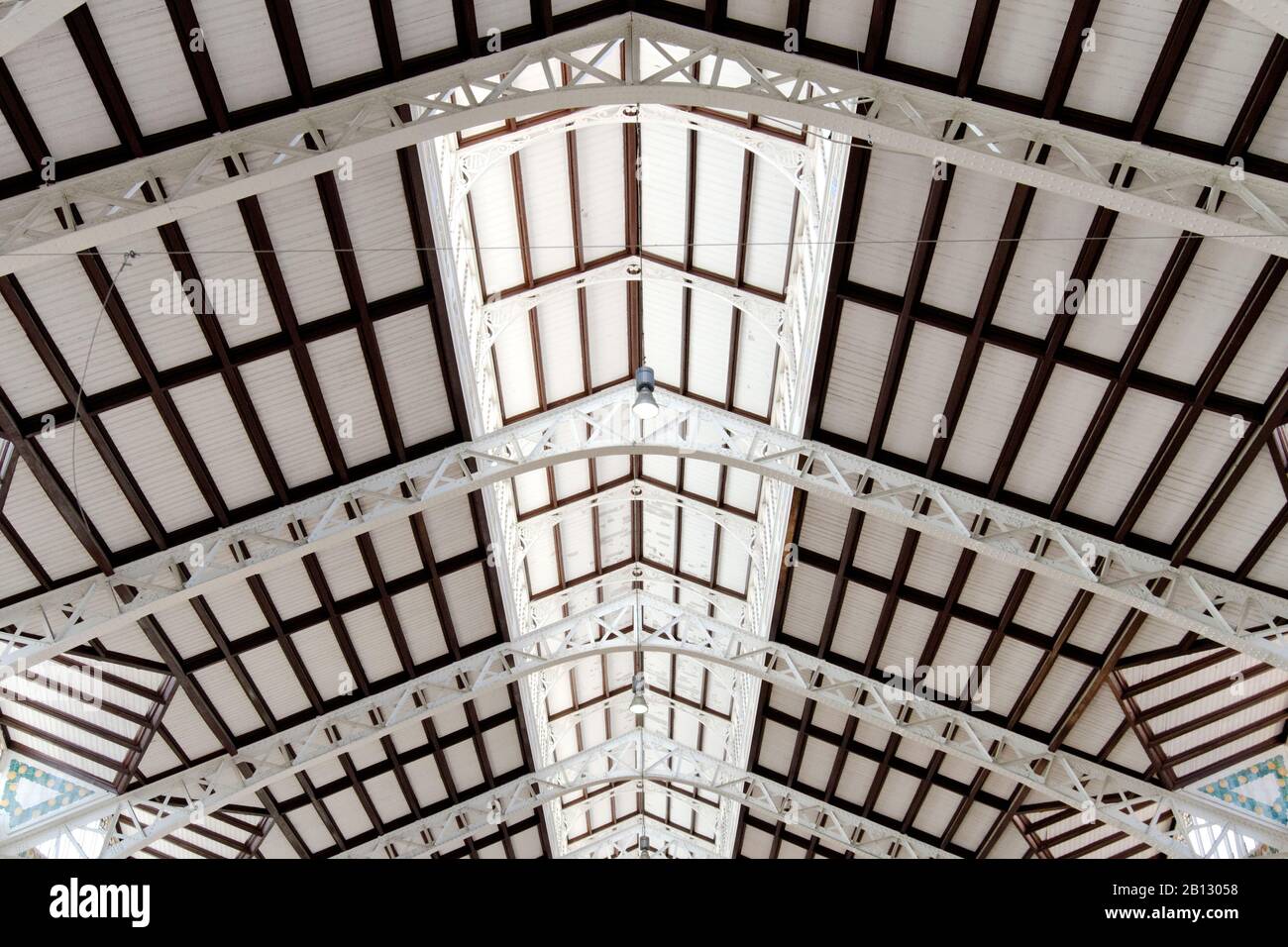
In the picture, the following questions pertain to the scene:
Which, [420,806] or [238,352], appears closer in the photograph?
[238,352]

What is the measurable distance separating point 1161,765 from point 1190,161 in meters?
16.0

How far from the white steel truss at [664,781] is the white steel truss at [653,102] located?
23.4 meters

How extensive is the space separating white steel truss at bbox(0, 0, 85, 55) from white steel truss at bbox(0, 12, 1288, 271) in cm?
329

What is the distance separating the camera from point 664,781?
34188 millimetres

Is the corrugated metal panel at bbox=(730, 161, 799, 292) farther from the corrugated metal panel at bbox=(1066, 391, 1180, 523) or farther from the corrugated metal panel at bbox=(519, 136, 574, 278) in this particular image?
the corrugated metal panel at bbox=(1066, 391, 1180, 523)

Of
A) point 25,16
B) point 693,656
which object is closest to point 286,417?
point 25,16

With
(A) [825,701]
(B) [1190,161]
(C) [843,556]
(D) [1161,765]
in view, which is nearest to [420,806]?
(A) [825,701]

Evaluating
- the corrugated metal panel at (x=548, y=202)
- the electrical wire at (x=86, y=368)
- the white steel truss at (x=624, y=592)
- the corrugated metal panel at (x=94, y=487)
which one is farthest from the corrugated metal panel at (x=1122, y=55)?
the white steel truss at (x=624, y=592)

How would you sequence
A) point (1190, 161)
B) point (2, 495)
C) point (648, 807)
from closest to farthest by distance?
point (1190, 161) → point (2, 495) → point (648, 807)

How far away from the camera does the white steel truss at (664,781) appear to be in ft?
107

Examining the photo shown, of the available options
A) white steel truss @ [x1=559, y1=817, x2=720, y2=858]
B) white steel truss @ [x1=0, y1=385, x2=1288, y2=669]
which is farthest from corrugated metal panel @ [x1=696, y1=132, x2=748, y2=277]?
white steel truss @ [x1=559, y1=817, x2=720, y2=858]

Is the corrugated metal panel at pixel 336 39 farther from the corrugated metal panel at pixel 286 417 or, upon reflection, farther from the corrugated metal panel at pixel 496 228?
the corrugated metal panel at pixel 286 417
